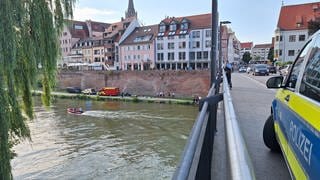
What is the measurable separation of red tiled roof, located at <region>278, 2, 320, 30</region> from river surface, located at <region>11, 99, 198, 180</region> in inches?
1171

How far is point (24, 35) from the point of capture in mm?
5520

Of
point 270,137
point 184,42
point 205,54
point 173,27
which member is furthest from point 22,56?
point 173,27

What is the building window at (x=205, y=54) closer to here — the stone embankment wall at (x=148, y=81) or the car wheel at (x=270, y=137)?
the stone embankment wall at (x=148, y=81)

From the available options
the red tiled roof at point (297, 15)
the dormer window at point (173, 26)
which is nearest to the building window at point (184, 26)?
the dormer window at point (173, 26)

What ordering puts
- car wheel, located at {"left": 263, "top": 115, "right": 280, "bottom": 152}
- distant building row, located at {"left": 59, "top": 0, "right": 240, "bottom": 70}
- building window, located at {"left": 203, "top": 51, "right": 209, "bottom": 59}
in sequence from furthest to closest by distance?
distant building row, located at {"left": 59, "top": 0, "right": 240, "bottom": 70}
building window, located at {"left": 203, "top": 51, "right": 209, "bottom": 59}
car wheel, located at {"left": 263, "top": 115, "right": 280, "bottom": 152}

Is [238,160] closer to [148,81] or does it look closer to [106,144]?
[106,144]

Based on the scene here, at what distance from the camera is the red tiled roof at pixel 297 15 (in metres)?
55.9

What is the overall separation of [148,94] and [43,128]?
81.3 ft

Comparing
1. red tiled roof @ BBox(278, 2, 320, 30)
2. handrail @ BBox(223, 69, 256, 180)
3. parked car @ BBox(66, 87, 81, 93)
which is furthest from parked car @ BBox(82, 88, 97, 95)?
handrail @ BBox(223, 69, 256, 180)

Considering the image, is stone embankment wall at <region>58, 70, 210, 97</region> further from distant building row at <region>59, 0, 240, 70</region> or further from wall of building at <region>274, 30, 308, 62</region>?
wall of building at <region>274, 30, 308, 62</region>

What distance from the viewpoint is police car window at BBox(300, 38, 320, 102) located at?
2.24 meters

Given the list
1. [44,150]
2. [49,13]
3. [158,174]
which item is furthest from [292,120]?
[44,150]

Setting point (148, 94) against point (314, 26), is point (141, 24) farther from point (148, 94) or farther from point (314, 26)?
point (314, 26)

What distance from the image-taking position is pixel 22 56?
18.3 ft
